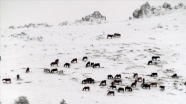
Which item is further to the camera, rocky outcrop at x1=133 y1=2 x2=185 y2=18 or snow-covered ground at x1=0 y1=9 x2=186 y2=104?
rocky outcrop at x1=133 y1=2 x2=185 y2=18

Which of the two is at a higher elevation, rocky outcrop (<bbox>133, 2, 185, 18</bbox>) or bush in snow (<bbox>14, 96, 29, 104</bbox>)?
rocky outcrop (<bbox>133, 2, 185, 18</bbox>)

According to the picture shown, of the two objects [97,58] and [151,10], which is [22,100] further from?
[151,10]

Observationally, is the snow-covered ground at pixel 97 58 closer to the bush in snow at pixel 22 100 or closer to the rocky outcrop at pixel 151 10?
the bush in snow at pixel 22 100

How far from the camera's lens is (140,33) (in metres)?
61.3

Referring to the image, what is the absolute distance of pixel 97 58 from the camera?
49.9 metres

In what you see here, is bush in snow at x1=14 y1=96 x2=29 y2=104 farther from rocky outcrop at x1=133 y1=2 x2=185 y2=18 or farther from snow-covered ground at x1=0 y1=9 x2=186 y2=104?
rocky outcrop at x1=133 y1=2 x2=185 y2=18

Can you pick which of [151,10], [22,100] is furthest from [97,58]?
[151,10]

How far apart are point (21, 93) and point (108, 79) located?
9.45 metres

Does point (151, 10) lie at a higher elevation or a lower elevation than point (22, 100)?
higher

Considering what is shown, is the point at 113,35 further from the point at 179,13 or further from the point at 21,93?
the point at 21,93

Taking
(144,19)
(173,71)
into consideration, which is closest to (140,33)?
(144,19)

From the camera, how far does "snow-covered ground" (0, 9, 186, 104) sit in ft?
125

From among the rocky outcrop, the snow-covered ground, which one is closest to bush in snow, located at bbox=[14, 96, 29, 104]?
the snow-covered ground

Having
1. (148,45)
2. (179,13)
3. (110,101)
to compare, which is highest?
(179,13)
